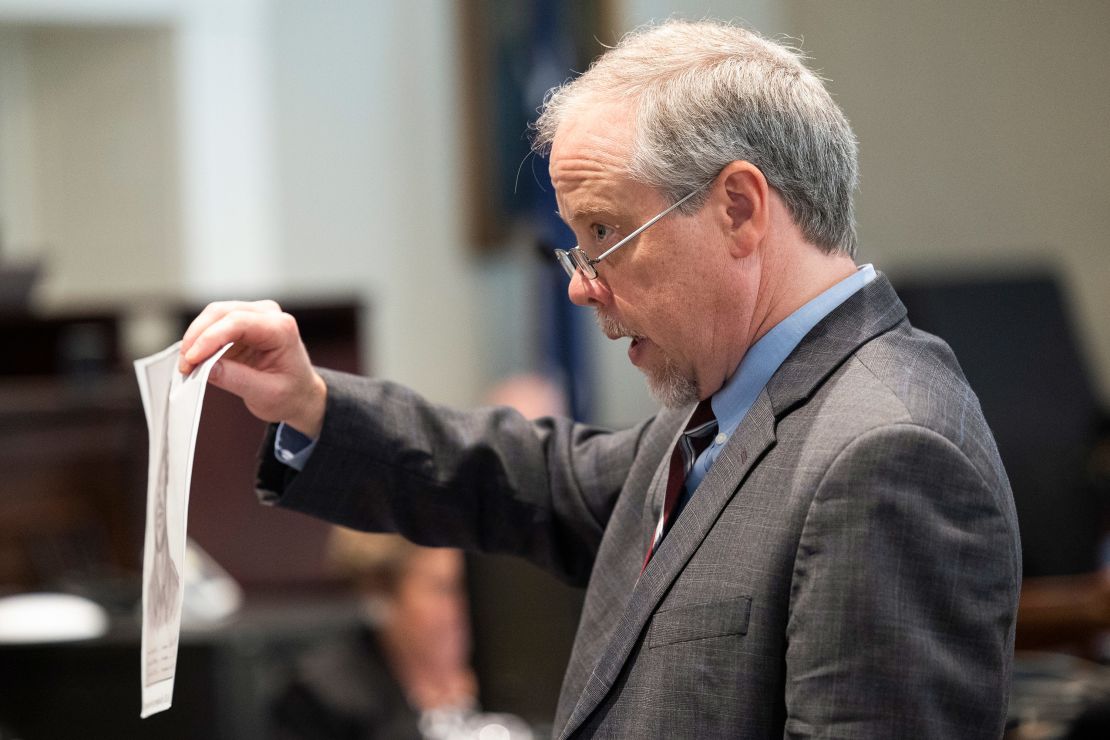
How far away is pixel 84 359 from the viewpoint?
5.00 meters

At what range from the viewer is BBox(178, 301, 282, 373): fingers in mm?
1245

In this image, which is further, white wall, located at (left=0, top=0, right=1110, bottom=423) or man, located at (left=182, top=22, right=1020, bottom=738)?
white wall, located at (left=0, top=0, right=1110, bottom=423)

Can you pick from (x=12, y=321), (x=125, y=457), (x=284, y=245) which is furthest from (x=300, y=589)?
(x=284, y=245)

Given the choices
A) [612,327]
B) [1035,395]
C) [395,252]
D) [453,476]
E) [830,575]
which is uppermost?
[612,327]

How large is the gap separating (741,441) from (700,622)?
0.16 m

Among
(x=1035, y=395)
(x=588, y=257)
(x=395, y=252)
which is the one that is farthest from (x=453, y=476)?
(x=395, y=252)

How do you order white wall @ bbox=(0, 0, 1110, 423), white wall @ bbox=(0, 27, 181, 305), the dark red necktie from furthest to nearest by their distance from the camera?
white wall @ bbox=(0, 27, 181, 305) → white wall @ bbox=(0, 0, 1110, 423) → the dark red necktie

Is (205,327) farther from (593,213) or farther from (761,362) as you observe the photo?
(761,362)

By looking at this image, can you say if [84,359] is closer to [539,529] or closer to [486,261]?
[486,261]

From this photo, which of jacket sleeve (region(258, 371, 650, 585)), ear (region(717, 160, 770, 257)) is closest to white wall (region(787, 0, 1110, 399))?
jacket sleeve (region(258, 371, 650, 585))

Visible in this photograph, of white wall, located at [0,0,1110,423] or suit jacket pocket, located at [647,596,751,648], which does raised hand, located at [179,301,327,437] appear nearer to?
suit jacket pocket, located at [647,596,751,648]

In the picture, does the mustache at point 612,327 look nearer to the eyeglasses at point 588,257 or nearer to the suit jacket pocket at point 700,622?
the eyeglasses at point 588,257

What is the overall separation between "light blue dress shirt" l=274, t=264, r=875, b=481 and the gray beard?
3 cm

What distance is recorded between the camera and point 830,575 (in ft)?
3.24
